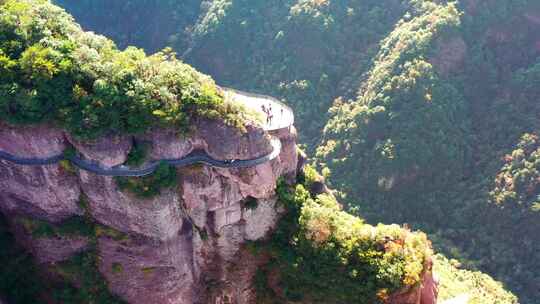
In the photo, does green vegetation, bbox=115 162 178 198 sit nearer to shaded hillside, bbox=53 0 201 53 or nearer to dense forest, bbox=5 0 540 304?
dense forest, bbox=5 0 540 304

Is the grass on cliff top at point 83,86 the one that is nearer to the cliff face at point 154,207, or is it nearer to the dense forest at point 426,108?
the cliff face at point 154,207

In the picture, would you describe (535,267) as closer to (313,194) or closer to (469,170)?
(469,170)

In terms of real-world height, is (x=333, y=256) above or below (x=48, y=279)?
above

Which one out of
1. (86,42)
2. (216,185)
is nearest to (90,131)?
(86,42)

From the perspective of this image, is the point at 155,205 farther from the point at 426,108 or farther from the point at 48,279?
the point at 426,108

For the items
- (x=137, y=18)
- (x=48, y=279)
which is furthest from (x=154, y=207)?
(x=137, y=18)

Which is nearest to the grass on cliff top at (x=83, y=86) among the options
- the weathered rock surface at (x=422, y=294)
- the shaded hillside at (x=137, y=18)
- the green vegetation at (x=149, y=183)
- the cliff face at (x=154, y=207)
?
the cliff face at (x=154, y=207)
